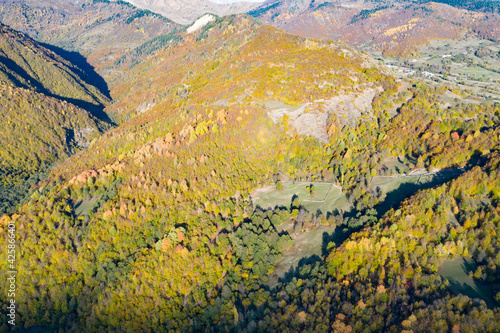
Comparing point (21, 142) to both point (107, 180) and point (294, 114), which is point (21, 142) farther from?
point (294, 114)

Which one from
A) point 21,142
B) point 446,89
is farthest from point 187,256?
point 21,142

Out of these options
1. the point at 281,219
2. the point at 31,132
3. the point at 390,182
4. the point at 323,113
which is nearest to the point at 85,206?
the point at 281,219

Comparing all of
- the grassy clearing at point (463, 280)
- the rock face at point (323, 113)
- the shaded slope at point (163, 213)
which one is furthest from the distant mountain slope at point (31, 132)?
the grassy clearing at point (463, 280)

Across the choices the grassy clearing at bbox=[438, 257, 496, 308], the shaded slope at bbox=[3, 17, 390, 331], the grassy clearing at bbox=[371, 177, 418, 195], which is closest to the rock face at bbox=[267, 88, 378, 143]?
the shaded slope at bbox=[3, 17, 390, 331]

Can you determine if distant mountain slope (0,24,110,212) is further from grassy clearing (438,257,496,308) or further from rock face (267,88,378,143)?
grassy clearing (438,257,496,308)

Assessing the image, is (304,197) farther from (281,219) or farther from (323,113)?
(323,113)

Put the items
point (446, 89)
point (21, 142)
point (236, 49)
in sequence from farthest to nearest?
point (236, 49), point (21, 142), point (446, 89)
